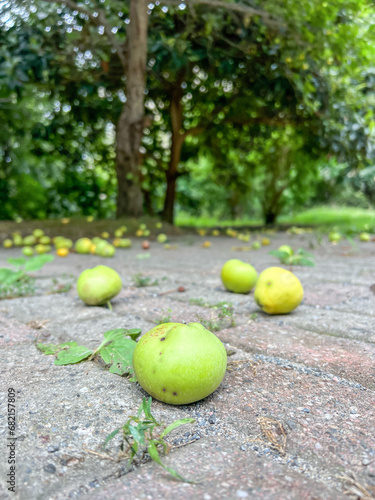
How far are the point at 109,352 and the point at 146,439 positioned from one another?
1.49ft

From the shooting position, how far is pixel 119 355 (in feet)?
4.41

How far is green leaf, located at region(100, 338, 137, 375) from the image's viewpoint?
4.32 feet

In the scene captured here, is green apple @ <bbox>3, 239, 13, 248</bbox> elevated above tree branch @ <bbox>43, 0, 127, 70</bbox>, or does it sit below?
below

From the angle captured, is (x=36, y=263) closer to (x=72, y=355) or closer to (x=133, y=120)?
(x=72, y=355)

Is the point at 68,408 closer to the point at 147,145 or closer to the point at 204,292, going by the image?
the point at 204,292

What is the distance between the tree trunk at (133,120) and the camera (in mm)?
5105

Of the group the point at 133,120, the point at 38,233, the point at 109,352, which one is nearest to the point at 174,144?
the point at 133,120

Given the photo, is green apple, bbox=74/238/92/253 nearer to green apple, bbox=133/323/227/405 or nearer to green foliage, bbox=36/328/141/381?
green foliage, bbox=36/328/141/381

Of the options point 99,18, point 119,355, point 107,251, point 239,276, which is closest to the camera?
point 119,355

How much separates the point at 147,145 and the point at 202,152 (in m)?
1.42

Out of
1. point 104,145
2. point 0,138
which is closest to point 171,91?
point 104,145

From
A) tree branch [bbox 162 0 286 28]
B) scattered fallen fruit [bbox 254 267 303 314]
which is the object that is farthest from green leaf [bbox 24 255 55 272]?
tree branch [bbox 162 0 286 28]

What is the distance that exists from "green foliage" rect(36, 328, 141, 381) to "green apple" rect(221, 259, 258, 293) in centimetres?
104

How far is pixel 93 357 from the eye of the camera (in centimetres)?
143
